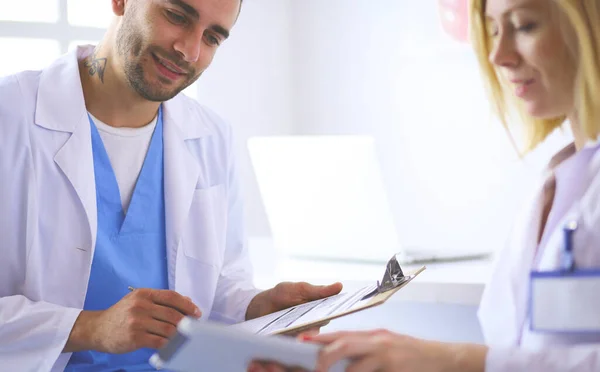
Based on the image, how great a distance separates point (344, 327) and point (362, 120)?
162cm

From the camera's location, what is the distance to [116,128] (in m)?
1.74

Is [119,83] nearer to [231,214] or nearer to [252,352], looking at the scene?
[231,214]

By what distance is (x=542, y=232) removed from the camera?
122cm

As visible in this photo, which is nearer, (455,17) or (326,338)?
(326,338)

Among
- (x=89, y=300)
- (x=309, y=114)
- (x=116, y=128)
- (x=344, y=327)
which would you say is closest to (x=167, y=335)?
(x=89, y=300)

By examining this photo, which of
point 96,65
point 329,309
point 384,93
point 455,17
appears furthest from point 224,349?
point 384,93

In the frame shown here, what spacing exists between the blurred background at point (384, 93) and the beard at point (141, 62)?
1663 mm

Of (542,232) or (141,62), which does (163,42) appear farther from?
(542,232)

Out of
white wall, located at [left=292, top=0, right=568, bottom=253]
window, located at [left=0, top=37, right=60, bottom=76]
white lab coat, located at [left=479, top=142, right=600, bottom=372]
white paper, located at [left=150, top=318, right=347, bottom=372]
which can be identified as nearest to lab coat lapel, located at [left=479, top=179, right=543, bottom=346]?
white lab coat, located at [left=479, top=142, right=600, bottom=372]

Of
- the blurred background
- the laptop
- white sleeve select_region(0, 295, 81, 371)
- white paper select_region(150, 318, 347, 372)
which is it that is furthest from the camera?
the blurred background

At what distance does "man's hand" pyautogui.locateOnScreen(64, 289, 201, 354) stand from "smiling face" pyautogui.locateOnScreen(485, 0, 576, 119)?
67 cm

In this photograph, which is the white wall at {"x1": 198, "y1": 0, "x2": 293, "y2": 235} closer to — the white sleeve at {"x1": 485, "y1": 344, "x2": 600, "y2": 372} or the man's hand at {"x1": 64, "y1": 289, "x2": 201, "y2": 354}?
the man's hand at {"x1": 64, "y1": 289, "x2": 201, "y2": 354}

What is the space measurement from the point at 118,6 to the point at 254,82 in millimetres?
2264

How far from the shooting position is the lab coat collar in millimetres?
1638
